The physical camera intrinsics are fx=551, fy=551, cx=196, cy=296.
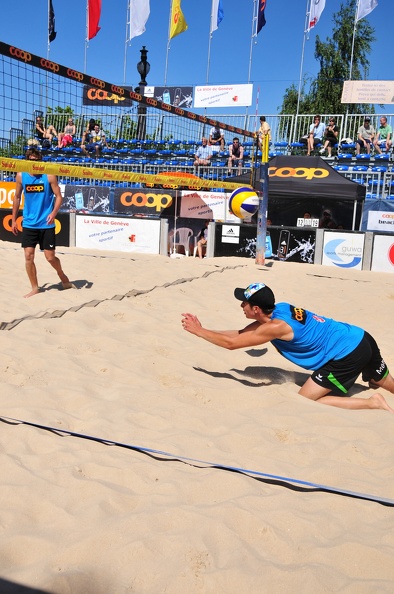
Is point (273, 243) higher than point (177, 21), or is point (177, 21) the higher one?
point (177, 21)

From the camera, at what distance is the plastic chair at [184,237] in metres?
11.9

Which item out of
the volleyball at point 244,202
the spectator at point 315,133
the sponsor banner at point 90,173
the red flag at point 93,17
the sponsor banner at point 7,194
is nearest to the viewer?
the sponsor banner at point 90,173

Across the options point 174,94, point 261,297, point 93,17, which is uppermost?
point 93,17

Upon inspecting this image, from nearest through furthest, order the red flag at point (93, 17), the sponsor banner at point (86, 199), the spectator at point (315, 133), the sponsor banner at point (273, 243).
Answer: the sponsor banner at point (273, 243)
the sponsor banner at point (86, 199)
the spectator at point (315, 133)
the red flag at point (93, 17)

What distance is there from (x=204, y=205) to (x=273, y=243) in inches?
83.6

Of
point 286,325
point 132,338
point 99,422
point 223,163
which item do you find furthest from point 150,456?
point 223,163

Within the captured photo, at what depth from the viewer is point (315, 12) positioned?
19.4 meters

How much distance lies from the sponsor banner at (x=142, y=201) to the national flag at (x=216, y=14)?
11.7m

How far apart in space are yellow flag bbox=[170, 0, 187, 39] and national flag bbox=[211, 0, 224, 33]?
1.30 m

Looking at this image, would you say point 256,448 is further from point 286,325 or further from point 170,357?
point 170,357

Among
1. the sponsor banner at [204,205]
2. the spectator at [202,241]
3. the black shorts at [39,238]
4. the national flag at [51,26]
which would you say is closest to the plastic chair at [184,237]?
the spectator at [202,241]

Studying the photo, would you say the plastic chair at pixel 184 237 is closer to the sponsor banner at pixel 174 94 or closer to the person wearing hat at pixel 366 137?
the person wearing hat at pixel 366 137

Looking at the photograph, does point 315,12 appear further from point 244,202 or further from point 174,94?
point 244,202

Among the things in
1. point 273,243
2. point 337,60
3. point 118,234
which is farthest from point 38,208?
point 337,60
